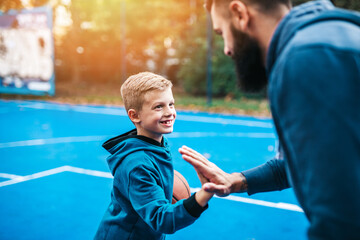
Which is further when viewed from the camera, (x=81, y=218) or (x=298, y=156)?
(x=81, y=218)

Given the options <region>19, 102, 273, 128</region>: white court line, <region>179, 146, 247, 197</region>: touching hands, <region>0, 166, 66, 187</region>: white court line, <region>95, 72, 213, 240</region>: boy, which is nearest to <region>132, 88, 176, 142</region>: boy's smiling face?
<region>95, 72, 213, 240</region>: boy

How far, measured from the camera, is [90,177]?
213 inches

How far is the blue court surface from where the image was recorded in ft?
12.2

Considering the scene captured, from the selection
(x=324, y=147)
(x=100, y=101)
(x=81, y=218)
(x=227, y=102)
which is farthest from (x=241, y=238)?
(x=100, y=101)

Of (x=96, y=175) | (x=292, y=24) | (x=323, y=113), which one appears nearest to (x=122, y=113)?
(x=96, y=175)

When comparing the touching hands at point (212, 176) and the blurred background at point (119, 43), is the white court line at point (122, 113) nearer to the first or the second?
the blurred background at point (119, 43)

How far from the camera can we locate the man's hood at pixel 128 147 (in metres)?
2.04

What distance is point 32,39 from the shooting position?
51.7 ft

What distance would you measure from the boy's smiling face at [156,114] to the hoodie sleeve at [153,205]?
1.01 feet

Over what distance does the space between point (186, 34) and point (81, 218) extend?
15.2m

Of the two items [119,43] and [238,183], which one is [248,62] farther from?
[119,43]

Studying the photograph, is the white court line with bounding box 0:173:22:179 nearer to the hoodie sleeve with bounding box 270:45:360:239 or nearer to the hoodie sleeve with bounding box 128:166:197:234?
the hoodie sleeve with bounding box 128:166:197:234

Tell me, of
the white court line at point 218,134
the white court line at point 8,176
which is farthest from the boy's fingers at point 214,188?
the white court line at point 218,134

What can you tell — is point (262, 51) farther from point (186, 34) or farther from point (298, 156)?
point (186, 34)
